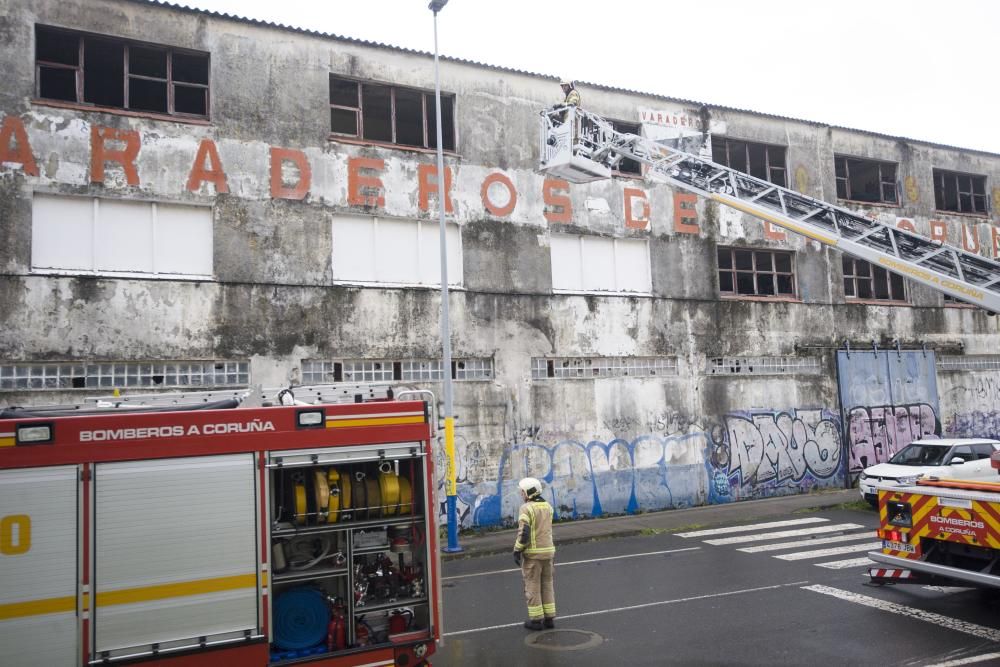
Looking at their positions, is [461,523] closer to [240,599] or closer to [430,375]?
[430,375]

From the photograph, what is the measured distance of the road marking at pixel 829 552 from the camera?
41.7ft

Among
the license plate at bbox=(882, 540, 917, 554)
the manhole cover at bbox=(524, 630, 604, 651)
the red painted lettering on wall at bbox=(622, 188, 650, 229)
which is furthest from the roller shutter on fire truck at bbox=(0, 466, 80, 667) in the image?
the red painted lettering on wall at bbox=(622, 188, 650, 229)

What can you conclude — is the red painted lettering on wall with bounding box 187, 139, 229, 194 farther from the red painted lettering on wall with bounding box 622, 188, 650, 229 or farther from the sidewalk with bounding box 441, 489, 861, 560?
the red painted lettering on wall with bounding box 622, 188, 650, 229

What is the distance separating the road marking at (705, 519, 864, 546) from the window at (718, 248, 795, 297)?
6920 millimetres

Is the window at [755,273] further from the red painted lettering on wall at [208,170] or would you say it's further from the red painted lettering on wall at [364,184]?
the red painted lettering on wall at [208,170]

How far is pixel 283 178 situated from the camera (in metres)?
15.6

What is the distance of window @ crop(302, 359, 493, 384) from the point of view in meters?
15.5

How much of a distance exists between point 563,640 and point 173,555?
14.5ft

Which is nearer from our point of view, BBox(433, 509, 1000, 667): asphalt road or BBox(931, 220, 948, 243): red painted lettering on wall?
BBox(433, 509, 1000, 667): asphalt road

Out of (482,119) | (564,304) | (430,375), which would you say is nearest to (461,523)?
(430,375)

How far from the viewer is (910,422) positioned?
22.3m

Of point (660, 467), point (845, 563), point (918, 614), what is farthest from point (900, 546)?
point (660, 467)

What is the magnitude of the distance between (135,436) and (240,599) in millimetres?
1527

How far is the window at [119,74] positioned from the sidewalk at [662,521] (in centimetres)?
1006
